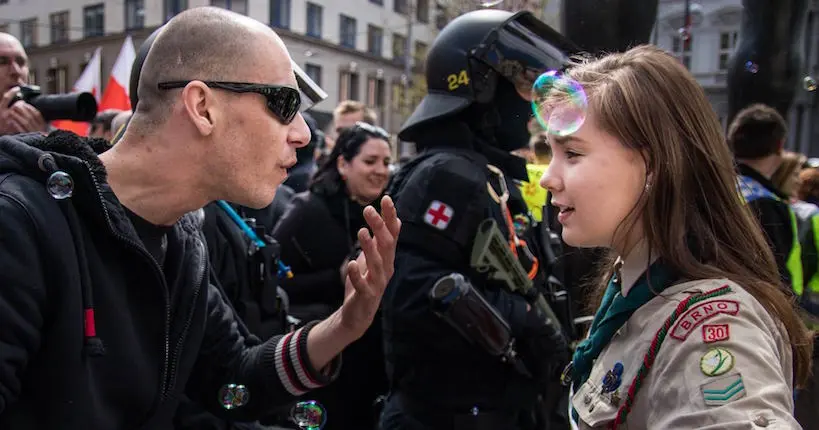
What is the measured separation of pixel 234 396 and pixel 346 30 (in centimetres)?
485

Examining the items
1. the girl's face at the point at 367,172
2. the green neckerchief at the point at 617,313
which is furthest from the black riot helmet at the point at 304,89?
the girl's face at the point at 367,172

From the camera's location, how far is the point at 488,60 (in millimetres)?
3176

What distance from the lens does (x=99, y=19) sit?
30.9ft

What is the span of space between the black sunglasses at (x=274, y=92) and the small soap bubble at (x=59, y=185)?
39 cm

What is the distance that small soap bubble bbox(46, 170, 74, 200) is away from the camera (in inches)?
57.5

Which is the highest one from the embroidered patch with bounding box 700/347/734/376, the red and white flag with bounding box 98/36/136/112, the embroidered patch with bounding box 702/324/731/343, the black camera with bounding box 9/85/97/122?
the red and white flag with bounding box 98/36/136/112

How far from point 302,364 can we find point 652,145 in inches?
46.3

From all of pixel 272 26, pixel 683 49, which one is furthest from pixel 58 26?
pixel 683 49

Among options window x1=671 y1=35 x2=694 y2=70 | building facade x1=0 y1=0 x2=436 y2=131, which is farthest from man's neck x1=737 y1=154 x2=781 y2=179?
building facade x1=0 y1=0 x2=436 y2=131

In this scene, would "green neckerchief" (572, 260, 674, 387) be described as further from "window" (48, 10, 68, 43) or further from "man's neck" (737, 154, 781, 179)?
"window" (48, 10, 68, 43)

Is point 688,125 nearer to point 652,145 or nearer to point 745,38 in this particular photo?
point 652,145

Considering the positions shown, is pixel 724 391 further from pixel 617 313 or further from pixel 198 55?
pixel 198 55

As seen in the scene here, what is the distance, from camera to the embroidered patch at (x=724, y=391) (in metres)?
1.15

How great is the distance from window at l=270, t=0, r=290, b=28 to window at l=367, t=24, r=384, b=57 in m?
2.31
